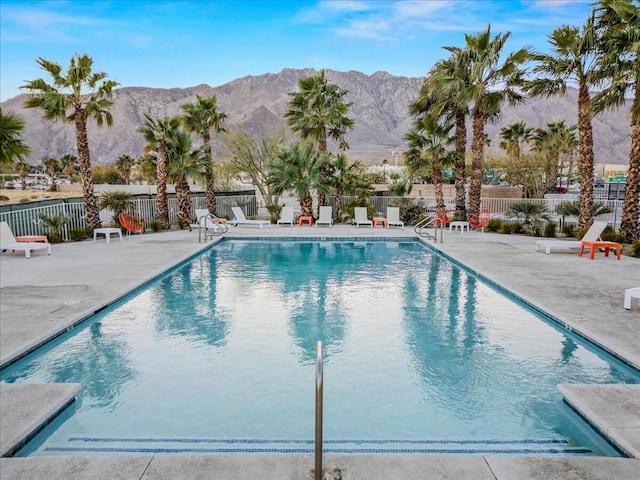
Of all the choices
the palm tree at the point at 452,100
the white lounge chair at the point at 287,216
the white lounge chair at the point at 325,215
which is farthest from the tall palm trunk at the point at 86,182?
the palm tree at the point at 452,100

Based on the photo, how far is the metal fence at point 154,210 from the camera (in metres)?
14.0

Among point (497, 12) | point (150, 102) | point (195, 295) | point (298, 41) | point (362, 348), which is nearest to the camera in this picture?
point (362, 348)

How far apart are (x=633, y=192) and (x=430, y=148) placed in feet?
23.9

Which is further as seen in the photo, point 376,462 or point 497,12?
point 497,12

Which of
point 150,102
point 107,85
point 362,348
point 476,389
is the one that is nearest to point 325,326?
point 362,348

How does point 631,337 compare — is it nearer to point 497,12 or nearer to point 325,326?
point 325,326

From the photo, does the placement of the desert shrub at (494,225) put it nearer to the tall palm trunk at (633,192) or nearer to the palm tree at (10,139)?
the tall palm trunk at (633,192)

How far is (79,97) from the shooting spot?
14.8 m

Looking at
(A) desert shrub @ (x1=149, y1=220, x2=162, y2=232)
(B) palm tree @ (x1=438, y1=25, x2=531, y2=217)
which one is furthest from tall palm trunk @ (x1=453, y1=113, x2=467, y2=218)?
(A) desert shrub @ (x1=149, y1=220, x2=162, y2=232)

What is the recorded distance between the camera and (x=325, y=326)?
701 cm

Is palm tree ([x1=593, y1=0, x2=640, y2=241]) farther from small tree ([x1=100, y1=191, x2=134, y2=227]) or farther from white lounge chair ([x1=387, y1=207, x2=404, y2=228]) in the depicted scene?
small tree ([x1=100, y1=191, x2=134, y2=227])

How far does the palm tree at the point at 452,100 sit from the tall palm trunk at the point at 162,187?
10283mm

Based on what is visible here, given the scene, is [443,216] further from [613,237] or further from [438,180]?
[613,237]

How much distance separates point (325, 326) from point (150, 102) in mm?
134475
